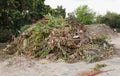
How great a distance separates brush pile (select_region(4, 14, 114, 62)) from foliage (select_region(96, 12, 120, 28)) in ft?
98.9

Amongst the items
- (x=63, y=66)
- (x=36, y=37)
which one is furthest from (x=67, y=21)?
(x=63, y=66)

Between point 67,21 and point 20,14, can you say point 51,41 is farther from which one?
point 20,14

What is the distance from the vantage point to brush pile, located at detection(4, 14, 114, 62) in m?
15.1

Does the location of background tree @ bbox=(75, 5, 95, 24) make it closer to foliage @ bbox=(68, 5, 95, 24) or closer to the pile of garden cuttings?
foliage @ bbox=(68, 5, 95, 24)

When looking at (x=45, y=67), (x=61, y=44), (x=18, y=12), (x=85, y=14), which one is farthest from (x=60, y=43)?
(x=85, y=14)

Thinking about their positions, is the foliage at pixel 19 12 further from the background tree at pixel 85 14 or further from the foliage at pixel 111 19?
the foliage at pixel 111 19

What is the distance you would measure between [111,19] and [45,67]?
3460 centimetres

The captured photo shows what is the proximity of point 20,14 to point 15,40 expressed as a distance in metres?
2.17

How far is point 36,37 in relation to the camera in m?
16.6

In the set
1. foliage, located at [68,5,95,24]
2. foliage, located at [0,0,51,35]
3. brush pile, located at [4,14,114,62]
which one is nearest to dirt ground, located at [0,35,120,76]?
brush pile, located at [4,14,114,62]

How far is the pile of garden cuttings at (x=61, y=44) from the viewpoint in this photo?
15.1 metres

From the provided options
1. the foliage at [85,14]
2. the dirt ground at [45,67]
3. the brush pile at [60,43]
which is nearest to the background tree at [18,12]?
the brush pile at [60,43]

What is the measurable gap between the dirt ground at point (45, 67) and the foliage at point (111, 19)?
32.7 metres

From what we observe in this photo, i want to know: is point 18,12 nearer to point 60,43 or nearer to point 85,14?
point 60,43
